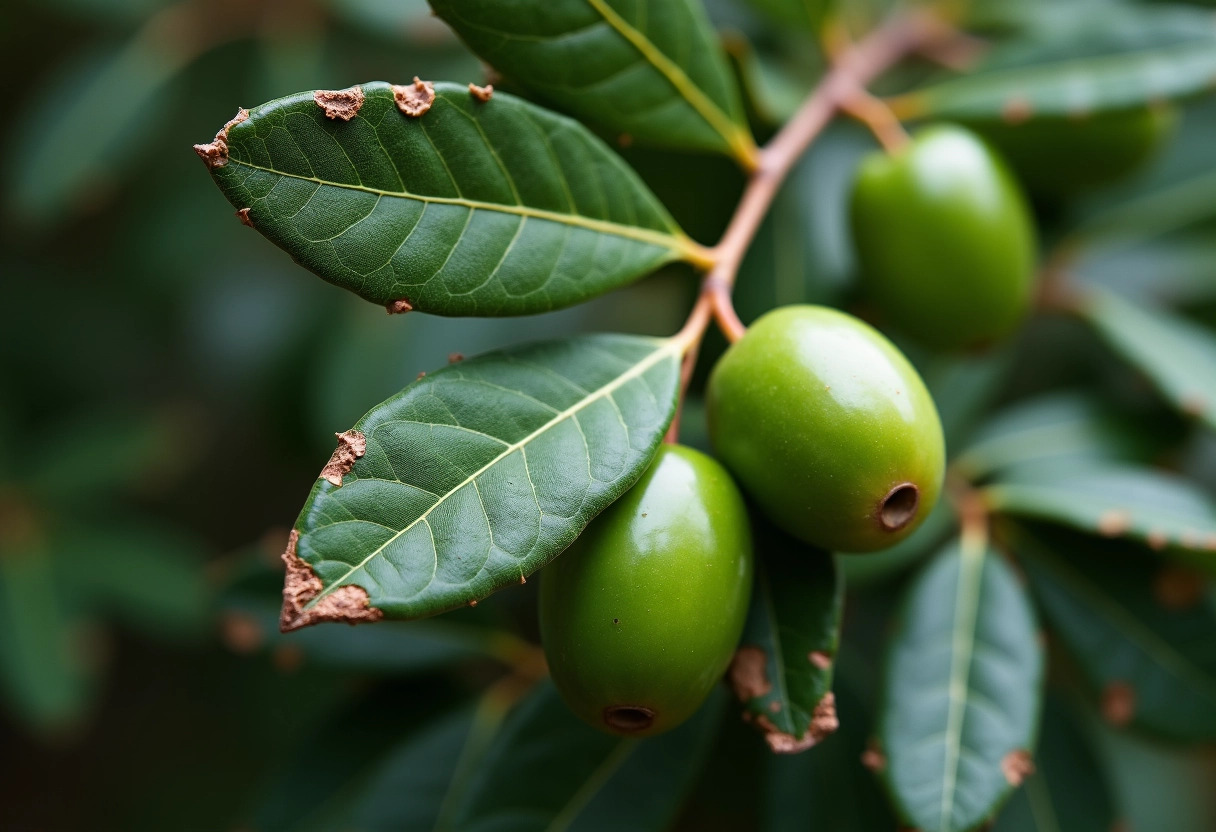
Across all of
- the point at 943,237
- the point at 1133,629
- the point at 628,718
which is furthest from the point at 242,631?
the point at 1133,629

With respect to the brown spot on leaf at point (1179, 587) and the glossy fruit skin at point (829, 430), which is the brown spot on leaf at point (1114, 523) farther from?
the glossy fruit skin at point (829, 430)

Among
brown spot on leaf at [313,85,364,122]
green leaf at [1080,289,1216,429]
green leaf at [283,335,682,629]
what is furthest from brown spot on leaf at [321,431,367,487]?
green leaf at [1080,289,1216,429]

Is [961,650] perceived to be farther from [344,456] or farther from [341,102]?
[341,102]

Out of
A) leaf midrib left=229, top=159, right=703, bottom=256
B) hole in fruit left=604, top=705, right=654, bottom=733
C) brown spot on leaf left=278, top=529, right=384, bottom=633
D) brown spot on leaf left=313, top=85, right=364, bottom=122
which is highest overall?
brown spot on leaf left=313, top=85, right=364, bottom=122

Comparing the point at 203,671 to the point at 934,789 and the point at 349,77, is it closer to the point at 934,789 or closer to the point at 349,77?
the point at 349,77

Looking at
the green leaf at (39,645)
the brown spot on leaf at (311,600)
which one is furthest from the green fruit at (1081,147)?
the green leaf at (39,645)

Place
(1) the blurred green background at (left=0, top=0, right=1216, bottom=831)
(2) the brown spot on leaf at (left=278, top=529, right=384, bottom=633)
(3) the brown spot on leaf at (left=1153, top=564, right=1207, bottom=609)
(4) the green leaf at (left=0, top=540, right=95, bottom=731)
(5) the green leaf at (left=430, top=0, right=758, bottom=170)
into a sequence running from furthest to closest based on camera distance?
(4) the green leaf at (left=0, top=540, right=95, bottom=731) → (1) the blurred green background at (left=0, top=0, right=1216, bottom=831) → (3) the brown spot on leaf at (left=1153, top=564, right=1207, bottom=609) → (5) the green leaf at (left=430, top=0, right=758, bottom=170) → (2) the brown spot on leaf at (left=278, top=529, right=384, bottom=633)

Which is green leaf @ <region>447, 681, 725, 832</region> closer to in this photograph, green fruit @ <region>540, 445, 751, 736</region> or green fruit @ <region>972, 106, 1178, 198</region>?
green fruit @ <region>540, 445, 751, 736</region>
